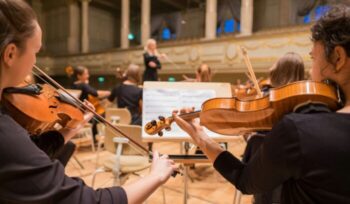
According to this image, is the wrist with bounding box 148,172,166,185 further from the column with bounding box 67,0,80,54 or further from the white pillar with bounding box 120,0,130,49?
the column with bounding box 67,0,80,54

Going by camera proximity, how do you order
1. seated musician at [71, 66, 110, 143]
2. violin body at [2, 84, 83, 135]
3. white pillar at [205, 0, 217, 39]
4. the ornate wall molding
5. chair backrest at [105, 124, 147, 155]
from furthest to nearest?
white pillar at [205, 0, 217, 39] < the ornate wall molding < seated musician at [71, 66, 110, 143] < chair backrest at [105, 124, 147, 155] < violin body at [2, 84, 83, 135]

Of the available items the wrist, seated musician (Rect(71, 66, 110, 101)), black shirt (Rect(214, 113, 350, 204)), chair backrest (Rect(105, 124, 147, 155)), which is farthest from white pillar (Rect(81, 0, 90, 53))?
black shirt (Rect(214, 113, 350, 204))

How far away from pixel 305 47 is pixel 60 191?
719cm

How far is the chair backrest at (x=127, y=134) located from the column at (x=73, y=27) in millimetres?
12282

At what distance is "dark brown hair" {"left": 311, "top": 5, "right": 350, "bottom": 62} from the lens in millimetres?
896

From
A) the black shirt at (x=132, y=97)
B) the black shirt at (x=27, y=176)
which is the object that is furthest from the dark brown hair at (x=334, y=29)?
the black shirt at (x=132, y=97)

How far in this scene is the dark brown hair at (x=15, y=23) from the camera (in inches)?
30.5

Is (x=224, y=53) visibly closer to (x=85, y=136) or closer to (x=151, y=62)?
(x=151, y=62)

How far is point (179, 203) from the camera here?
285cm

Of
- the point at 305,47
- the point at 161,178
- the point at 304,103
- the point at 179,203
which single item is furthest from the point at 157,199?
the point at 305,47

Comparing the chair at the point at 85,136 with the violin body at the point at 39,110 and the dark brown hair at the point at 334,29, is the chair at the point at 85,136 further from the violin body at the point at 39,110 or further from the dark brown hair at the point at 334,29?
the dark brown hair at the point at 334,29

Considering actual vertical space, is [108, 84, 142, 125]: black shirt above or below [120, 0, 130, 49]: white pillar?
below

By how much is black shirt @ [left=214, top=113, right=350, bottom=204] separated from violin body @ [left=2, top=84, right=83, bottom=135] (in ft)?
3.27

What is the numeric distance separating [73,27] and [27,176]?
47.1ft
